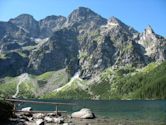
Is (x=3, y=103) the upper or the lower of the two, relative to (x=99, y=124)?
upper

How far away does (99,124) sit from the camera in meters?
58.7

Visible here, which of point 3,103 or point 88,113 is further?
point 88,113

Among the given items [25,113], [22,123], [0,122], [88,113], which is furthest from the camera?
[88,113]

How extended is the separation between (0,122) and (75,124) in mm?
15321

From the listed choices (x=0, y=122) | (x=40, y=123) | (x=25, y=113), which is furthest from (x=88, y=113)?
(x=0, y=122)

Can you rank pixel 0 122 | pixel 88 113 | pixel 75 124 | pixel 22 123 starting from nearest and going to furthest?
pixel 0 122 → pixel 22 123 → pixel 75 124 → pixel 88 113

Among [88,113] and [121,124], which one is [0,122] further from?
[88,113]

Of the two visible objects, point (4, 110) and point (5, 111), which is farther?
point (5, 111)

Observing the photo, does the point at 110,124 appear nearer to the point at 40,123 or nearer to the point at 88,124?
the point at 88,124

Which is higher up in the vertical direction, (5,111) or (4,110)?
(4,110)

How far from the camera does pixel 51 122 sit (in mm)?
57594

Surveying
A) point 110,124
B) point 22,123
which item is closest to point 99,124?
point 110,124

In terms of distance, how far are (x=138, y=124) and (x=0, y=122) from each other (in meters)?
26.0

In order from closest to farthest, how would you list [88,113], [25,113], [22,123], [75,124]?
[22,123] → [75,124] → [25,113] → [88,113]
